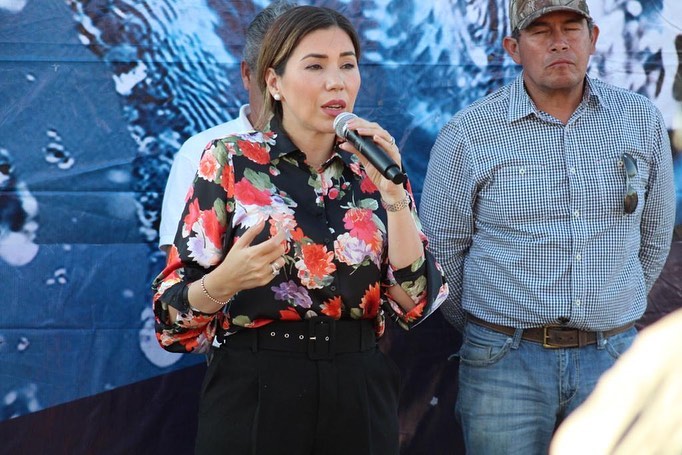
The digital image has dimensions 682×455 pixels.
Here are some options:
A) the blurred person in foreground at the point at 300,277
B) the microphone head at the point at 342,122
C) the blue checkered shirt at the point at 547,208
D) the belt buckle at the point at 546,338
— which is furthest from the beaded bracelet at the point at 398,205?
the belt buckle at the point at 546,338

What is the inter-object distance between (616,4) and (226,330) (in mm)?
2059

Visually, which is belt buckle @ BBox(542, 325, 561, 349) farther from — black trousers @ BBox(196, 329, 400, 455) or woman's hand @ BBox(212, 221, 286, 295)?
woman's hand @ BBox(212, 221, 286, 295)

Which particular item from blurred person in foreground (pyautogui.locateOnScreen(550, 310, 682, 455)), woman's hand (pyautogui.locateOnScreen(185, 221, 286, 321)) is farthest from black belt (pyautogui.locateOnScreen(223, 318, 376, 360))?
blurred person in foreground (pyautogui.locateOnScreen(550, 310, 682, 455))

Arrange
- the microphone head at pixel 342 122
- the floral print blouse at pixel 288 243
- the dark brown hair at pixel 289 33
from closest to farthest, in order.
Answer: the microphone head at pixel 342 122 < the floral print blouse at pixel 288 243 < the dark brown hair at pixel 289 33

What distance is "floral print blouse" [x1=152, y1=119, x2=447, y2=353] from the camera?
7.20 ft

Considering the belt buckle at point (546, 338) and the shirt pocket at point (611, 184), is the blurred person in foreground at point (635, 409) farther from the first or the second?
the shirt pocket at point (611, 184)

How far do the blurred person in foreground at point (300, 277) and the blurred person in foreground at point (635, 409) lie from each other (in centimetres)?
87

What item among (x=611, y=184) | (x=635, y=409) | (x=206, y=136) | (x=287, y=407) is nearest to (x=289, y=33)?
(x=206, y=136)

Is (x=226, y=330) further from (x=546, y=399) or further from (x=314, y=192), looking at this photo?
(x=546, y=399)

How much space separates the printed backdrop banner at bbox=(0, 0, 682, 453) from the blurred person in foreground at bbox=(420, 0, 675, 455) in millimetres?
438

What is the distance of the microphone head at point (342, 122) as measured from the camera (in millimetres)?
2092

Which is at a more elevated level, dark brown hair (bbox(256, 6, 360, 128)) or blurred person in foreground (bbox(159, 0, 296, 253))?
dark brown hair (bbox(256, 6, 360, 128))

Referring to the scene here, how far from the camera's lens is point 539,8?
2967 mm

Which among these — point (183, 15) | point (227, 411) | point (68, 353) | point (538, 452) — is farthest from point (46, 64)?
point (538, 452)
